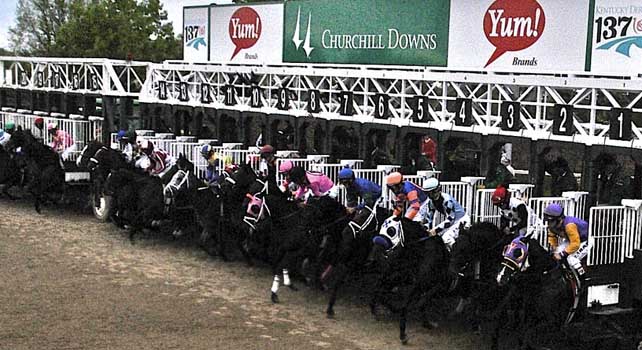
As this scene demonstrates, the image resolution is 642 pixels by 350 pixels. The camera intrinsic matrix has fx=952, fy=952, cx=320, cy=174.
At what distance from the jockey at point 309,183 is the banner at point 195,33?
8.36 meters

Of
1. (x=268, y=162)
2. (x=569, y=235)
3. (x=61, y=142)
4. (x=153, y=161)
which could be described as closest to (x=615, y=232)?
(x=569, y=235)

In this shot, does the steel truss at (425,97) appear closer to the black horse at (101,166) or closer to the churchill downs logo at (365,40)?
the churchill downs logo at (365,40)

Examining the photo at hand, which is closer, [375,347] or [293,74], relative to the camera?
[375,347]

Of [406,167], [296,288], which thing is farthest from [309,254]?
[406,167]

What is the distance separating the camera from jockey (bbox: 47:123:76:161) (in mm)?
15898

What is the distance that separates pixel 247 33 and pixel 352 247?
883 centimetres

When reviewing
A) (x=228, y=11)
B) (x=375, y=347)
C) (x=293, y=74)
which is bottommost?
(x=375, y=347)

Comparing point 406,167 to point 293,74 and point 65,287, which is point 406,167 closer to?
point 293,74

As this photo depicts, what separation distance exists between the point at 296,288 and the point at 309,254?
0.71 meters

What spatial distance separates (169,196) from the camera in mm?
12758

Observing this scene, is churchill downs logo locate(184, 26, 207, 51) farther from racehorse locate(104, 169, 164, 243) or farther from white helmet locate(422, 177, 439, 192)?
white helmet locate(422, 177, 439, 192)

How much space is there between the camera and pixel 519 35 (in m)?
11.7

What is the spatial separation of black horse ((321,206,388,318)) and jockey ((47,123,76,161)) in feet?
24.1

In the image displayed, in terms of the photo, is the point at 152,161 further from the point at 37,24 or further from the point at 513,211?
the point at 37,24
